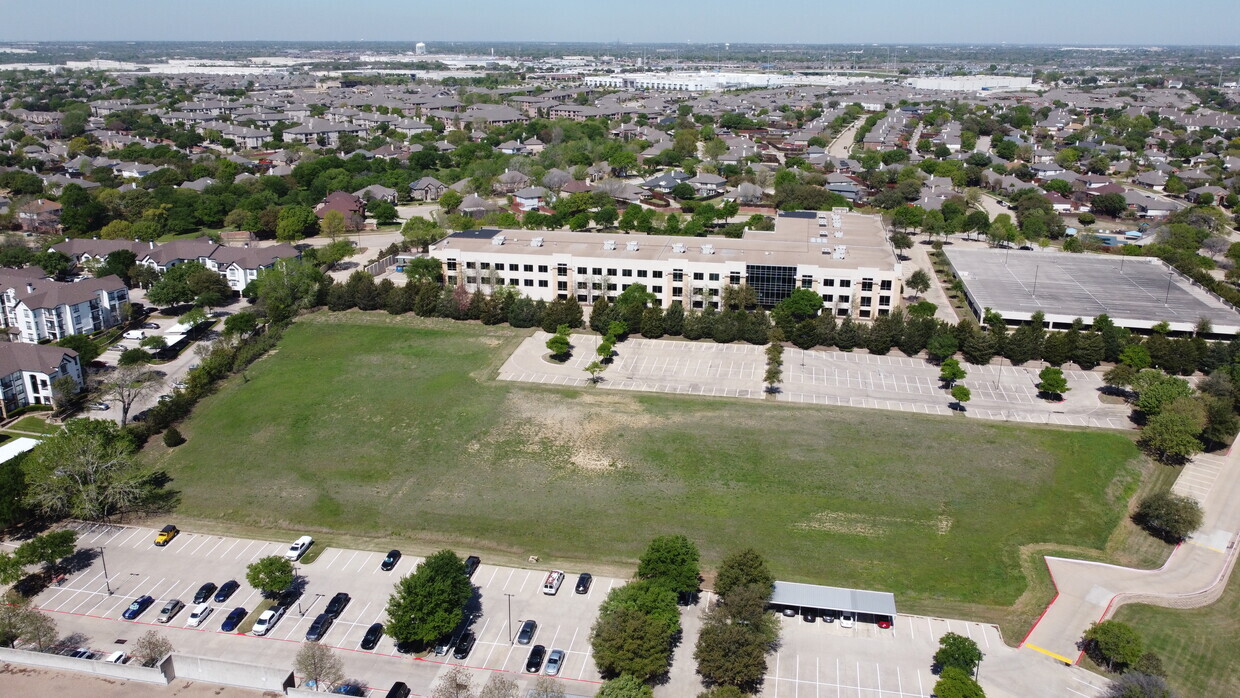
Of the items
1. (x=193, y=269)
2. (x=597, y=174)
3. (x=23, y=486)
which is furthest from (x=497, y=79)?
(x=23, y=486)

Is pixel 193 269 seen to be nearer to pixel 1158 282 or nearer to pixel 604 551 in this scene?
pixel 604 551

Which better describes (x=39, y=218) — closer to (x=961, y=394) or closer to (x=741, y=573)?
(x=741, y=573)

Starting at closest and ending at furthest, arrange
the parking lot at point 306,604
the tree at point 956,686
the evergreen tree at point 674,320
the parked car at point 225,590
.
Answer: the tree at point 956,686, the parking lot at point 306,604, the parked car at point 225,590, the evergreen tree at point 674,320

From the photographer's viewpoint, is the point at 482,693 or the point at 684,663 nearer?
the point at 482,693

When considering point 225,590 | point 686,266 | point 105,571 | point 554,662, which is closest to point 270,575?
point 225,590

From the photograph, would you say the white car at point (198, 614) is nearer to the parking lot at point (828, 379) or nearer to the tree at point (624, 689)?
the tree at point (624, 689)

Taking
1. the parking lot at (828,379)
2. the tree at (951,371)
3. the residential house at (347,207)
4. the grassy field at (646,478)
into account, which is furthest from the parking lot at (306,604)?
the residential house at (347,207)
